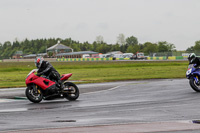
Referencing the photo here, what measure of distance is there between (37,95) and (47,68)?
3.56 ft

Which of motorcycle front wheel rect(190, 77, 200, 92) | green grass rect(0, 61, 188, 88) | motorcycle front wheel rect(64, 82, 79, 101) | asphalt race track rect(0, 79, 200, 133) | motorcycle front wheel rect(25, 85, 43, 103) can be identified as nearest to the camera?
asphalt race track rect(0, 79, 200, 133)

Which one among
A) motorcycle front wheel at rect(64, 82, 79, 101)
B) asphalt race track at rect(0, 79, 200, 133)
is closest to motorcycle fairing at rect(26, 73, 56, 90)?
motorcycle front wheel at rect(64, 82, 79, 101)

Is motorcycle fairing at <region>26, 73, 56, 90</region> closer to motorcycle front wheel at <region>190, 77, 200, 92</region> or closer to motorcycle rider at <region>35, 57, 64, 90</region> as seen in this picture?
motorcycle rider at <region>35, 57, 64, 90</region>

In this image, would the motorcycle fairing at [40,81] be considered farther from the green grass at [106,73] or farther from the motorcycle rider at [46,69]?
the green grass at [106,73]

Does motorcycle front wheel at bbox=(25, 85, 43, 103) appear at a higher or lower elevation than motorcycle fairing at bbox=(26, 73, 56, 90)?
lower

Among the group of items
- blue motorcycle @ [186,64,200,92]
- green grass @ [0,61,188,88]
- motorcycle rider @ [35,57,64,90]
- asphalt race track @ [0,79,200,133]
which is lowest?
green grass @ [0,61,188,88]

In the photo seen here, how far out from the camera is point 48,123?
8.57 m

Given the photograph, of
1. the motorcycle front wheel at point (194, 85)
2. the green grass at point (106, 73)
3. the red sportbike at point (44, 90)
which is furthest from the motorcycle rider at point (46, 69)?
the green grass at point (106, 73)

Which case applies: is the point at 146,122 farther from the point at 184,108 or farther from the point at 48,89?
the point at 48,89

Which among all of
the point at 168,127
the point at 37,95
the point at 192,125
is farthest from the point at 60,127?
the point at 37,95

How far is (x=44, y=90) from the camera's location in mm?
13992

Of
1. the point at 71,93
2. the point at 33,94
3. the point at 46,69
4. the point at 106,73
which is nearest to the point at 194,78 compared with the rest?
the point at 71,93

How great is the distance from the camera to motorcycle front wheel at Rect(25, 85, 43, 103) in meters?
13.5

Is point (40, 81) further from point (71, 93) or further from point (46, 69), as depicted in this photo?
point (71, 93)
